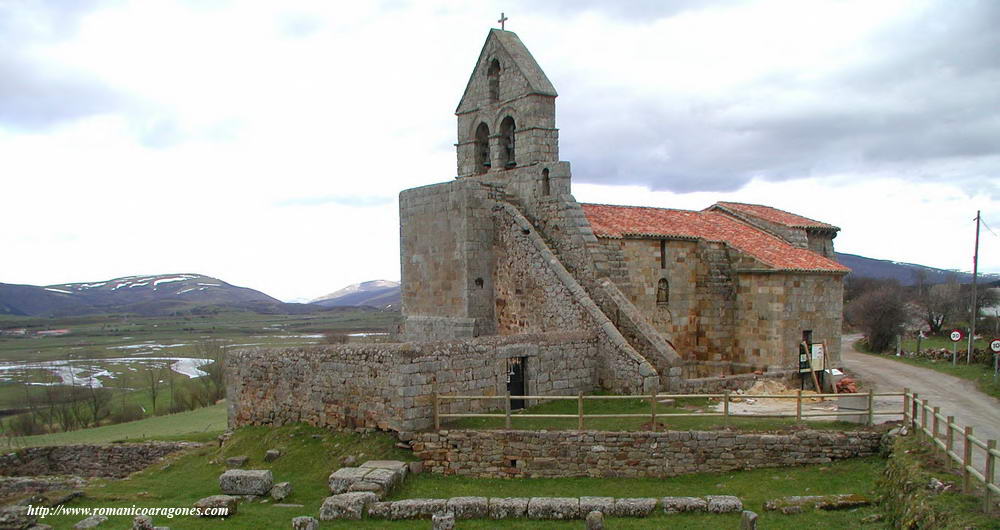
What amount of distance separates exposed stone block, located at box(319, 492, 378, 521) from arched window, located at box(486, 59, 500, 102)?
1646 centimetres

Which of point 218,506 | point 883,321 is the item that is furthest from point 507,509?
point 883,321

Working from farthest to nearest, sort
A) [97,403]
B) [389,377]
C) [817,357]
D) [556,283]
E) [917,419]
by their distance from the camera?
[97,403]
[817,357]
[556,283]
[389,377]
[917,419]

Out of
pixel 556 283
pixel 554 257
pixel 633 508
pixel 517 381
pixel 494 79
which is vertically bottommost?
pixel 633 508

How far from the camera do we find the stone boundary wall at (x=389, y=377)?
55.3 feet

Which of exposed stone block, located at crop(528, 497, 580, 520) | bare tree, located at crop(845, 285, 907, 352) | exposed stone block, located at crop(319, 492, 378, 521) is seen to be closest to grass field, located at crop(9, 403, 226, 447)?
exposed stone block, located at crop(319, 492, 378, 521)

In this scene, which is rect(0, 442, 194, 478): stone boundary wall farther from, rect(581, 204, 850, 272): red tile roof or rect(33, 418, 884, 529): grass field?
rect(581, 204, 850, 272): red tile roof

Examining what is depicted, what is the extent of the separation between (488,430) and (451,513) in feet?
12.4

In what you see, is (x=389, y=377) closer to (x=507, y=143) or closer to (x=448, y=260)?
(x=448, y=260)

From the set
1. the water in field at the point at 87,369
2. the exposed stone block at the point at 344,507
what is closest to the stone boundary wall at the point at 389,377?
the exposed stone block at the point at 344,507

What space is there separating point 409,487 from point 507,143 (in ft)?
47.0

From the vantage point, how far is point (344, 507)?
13.4 m

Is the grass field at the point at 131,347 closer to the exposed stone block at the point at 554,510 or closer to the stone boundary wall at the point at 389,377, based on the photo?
the stone boundary wall at the point at 389,377

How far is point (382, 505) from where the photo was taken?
13.5m

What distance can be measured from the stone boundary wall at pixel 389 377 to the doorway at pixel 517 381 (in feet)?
0.71
